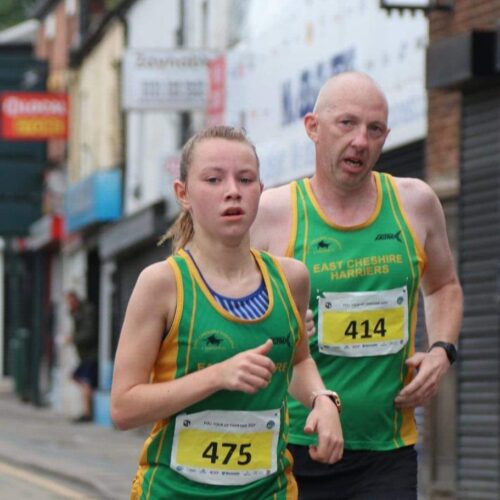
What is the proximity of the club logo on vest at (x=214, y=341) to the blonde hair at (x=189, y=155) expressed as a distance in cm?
34

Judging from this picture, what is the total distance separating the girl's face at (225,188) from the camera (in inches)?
195

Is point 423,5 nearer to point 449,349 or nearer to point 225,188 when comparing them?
point 449,349

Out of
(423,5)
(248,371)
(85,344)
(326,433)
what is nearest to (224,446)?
(326,433)

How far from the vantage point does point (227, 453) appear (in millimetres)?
5012

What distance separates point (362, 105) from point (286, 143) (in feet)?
45.9

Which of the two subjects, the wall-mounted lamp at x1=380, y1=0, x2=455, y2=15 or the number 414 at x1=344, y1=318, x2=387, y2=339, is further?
the wall-mounted lamp at x1=380, y1=0, x2=455, y2=15

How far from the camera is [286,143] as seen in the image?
65.3ft

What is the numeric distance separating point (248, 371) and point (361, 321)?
1377 millimetres

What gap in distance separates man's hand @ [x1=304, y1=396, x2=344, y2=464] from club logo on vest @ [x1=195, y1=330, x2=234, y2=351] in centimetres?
32

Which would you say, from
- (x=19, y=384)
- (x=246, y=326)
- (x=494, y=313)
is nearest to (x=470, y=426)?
(x=494, y=313)

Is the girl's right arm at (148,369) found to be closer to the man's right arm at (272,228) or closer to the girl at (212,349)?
the girl at (212,349)

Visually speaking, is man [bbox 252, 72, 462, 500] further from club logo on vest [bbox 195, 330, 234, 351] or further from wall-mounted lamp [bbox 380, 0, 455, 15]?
wall-mounted lamp [bbox 380, 0, 455, 15]

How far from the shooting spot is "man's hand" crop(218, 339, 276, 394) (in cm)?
468

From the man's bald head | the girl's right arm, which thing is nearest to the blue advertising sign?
the man's bald head
